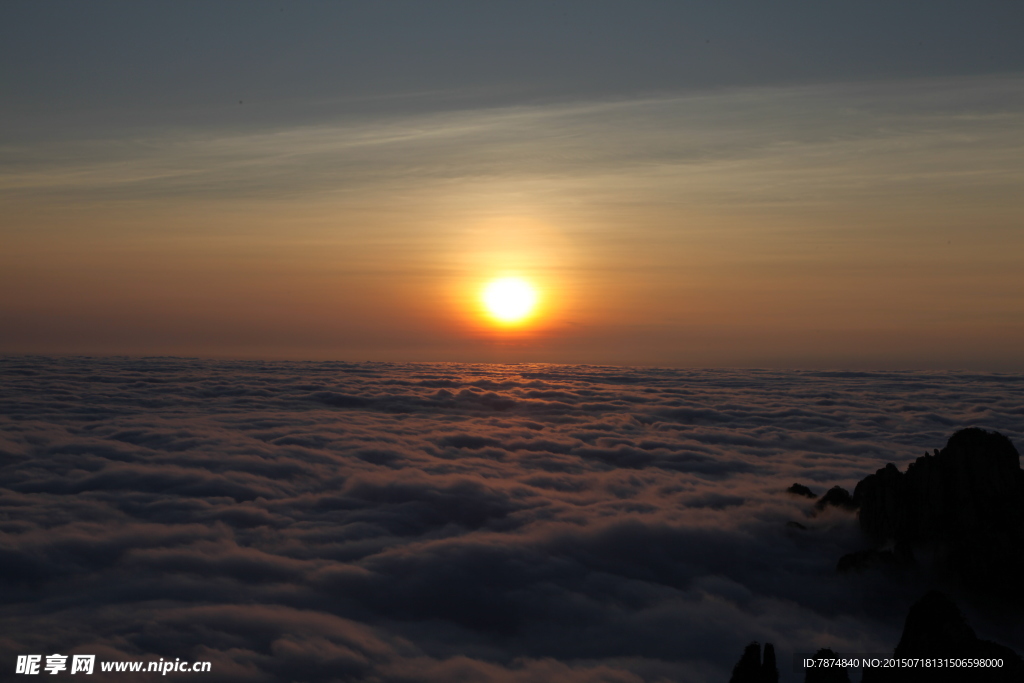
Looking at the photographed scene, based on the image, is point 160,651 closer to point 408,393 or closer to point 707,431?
point 707,431

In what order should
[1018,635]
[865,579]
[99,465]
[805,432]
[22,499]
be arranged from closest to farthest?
[1018,635]
[865,579]
[22,499]
[99,465]
[805,432]

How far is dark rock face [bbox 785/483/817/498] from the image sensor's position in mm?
49566

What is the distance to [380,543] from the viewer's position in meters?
42.9

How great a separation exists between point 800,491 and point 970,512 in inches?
782

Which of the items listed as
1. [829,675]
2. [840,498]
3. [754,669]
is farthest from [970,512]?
[754,669]

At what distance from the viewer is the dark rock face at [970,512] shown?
98.8 feet

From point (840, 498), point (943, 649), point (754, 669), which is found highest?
point (840, 498)

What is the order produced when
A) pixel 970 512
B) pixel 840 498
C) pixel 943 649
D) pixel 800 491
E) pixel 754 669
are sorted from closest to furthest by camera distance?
pixel 754 669, pixel 943 649, pixel 970 512, pixel 840 498, pixel 800 491

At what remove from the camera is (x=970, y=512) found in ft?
102

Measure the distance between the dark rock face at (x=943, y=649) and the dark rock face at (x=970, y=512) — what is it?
18633mm

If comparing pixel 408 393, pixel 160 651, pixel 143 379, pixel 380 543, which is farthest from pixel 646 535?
pixel 143 379

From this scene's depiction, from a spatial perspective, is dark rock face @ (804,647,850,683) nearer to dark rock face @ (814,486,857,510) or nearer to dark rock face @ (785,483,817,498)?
dark rock face @ (814,486,857,510)

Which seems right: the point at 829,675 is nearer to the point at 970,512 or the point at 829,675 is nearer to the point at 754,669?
the point at 754,669

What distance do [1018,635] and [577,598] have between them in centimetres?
2018
